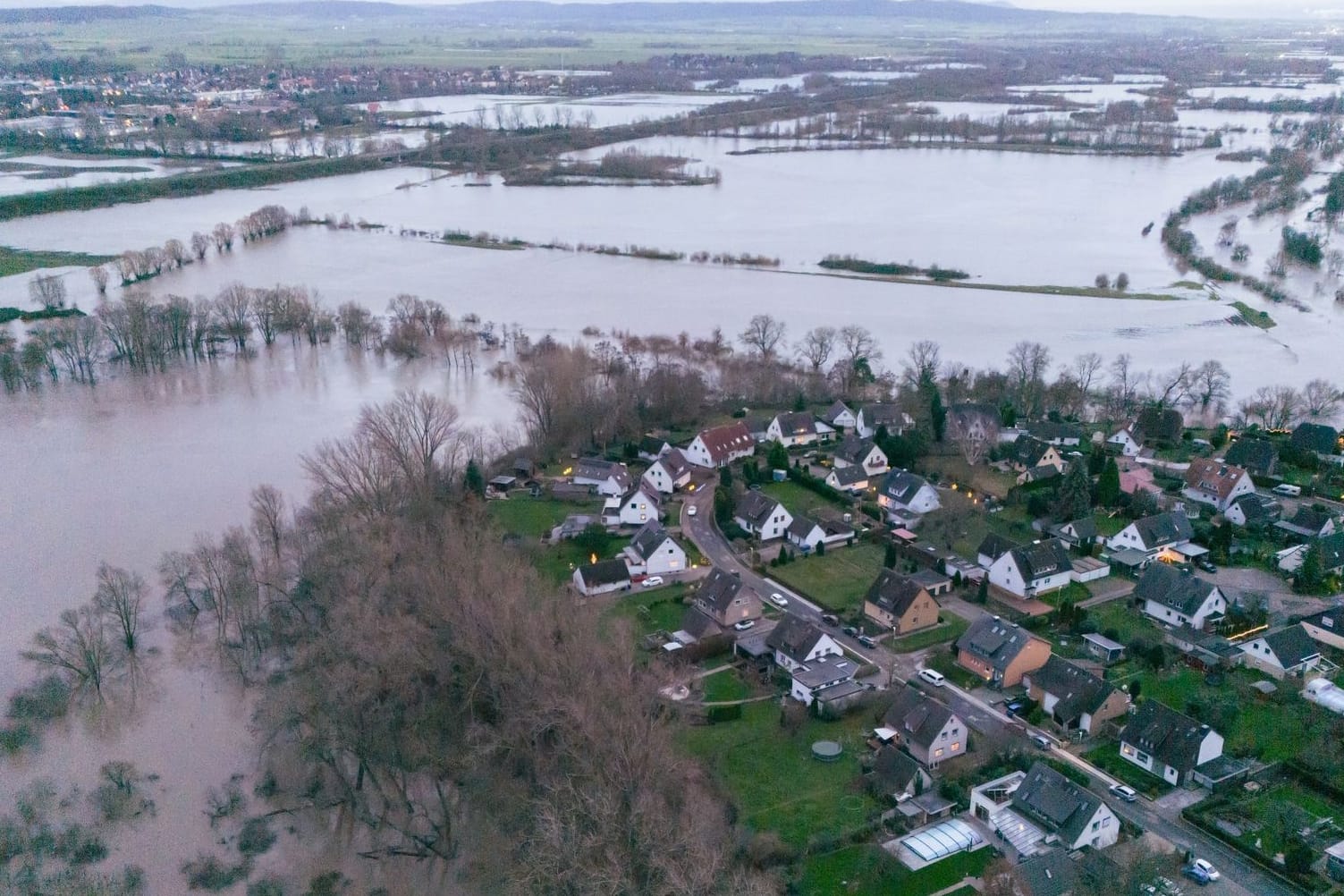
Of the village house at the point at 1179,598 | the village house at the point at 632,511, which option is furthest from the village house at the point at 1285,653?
the village house at the point at 632,511

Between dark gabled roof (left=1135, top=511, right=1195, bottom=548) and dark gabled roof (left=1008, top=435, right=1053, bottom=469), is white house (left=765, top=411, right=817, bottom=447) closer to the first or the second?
dark gabled roof (left=1008, top=435, right=1053, bottom=469)

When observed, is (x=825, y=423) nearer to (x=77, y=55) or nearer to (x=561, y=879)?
(x=561, y=879)

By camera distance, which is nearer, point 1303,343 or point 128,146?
point 1303,343

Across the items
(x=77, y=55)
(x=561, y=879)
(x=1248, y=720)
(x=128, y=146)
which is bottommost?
(x=1248, y=720)

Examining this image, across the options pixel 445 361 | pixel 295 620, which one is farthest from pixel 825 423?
pixel 295 620

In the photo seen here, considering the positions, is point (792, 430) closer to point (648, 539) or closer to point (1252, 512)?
point (648, 539)

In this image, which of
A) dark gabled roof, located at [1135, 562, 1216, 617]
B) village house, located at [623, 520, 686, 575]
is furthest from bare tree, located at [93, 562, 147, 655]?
dark gabled roof, located at [1135, 562, 1216, 617]

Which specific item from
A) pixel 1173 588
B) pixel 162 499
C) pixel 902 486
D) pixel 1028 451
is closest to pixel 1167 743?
pixel 1173 588
